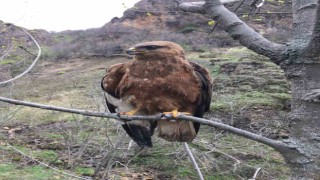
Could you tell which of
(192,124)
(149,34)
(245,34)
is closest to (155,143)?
(192,124)

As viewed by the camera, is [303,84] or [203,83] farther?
[203,83]

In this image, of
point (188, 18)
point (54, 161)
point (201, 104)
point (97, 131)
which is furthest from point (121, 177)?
point (188, 18)

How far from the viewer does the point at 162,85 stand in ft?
7.55

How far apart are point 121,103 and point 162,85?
0.38 metres

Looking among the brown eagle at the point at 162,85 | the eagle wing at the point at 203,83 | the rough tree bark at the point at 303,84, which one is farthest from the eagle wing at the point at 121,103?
the rough tree bark at the point at 303,84

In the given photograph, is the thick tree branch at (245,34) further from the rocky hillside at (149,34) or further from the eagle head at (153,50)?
the rocky hillside at (149,34)

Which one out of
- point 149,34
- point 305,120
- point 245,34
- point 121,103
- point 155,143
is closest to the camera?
point 305,120

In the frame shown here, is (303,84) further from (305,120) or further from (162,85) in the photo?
(162,85)

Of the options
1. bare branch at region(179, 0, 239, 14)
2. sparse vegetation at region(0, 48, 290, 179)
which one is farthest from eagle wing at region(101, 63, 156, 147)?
sparse vegetation at region(0, 48, 290, 179)

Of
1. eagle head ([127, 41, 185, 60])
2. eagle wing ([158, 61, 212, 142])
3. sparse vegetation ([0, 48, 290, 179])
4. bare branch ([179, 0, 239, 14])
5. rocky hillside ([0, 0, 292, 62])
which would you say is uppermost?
bare branch ([179, 0, 239, 14])

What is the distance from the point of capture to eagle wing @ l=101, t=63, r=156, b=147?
2.47 metres

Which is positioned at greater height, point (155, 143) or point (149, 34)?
point (149, 34)

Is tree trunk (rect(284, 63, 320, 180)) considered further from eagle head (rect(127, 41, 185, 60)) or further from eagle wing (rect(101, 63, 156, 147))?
eagle wing (rect(101, 63, 156, 147))

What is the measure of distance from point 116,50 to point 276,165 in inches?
453
